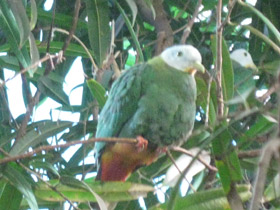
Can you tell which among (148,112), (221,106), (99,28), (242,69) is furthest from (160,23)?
(221,106)

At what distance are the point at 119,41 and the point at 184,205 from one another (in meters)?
1.04

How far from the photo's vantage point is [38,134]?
2.04 metres

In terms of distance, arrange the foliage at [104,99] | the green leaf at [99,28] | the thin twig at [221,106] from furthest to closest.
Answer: the green leaf at [99,28] → the foliage at [104,99] → the thin twig at [221,106]

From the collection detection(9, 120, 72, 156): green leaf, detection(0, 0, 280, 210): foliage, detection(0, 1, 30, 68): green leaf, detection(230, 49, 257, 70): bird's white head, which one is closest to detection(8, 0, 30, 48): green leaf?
detection(0, 0, 280, 210): foliage

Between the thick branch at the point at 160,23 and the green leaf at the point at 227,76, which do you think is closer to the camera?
the green leaf at the point at 227,76

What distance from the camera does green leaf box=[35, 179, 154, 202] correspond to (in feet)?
5.70

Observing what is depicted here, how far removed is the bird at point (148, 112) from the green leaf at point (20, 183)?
30 cm

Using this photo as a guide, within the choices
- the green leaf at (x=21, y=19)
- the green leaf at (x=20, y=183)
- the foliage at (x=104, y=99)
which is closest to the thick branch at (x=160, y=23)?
the foliage at (x=104, y=99)

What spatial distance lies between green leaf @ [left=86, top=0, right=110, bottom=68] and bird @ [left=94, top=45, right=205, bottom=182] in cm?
17

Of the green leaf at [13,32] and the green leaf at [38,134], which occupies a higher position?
the green leaf at [13,32]

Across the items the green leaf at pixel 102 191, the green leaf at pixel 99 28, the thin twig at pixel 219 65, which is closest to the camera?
the thin twig at pixel 219 65

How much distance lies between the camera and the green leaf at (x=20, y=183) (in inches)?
65.6

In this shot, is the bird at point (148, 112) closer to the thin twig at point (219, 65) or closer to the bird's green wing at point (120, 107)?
the bird's green wing at point (120, 107)

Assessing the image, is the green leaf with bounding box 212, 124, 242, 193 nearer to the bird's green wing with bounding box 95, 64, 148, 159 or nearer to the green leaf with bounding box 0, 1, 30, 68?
the bird's green wing with bounding box 95, 64, 148, 159
